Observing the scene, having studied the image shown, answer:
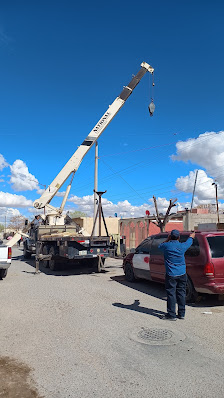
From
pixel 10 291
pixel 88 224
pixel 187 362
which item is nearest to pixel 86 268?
pixel 10 291

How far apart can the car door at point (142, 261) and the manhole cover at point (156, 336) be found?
141 inches

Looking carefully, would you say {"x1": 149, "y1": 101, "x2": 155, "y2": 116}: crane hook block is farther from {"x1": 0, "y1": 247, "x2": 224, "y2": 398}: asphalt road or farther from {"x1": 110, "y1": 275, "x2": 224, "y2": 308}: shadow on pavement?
{"x1": 0, "y1": 247, "x2": 224, "y2": 398}: asphalt road

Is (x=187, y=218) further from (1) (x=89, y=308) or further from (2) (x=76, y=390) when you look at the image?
(2) (x=76, y=390)

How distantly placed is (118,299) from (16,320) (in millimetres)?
2590

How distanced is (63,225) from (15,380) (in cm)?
1249

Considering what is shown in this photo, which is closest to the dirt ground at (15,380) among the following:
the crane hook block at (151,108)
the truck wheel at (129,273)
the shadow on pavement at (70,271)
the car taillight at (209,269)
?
the car taillight at (209,269)

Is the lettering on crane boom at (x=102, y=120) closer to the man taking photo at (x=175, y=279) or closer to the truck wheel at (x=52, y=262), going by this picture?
the truck wheel at (x=52, y=262)

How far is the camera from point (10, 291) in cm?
898

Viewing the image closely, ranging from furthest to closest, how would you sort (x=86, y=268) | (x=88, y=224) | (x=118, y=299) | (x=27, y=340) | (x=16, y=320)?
(x=88, y=224), (x=86, y=268), (x=118, y=299), (x=16, y=320), (x=27, y=340)

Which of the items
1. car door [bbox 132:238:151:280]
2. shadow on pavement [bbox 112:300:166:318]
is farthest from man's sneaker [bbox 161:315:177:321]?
car door [bbox 132:238:151:280]

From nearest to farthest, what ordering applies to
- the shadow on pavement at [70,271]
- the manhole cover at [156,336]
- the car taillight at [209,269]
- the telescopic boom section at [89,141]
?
the manhole cover at [156,336], the car taillight at [209,269], the shadow on pavement at [70,271], the telescopic boom section at [89,141]

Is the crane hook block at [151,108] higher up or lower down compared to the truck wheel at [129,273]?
higher up

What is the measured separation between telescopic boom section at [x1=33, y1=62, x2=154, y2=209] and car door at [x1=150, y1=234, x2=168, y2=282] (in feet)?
27.1

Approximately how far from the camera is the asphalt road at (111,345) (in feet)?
11.5
